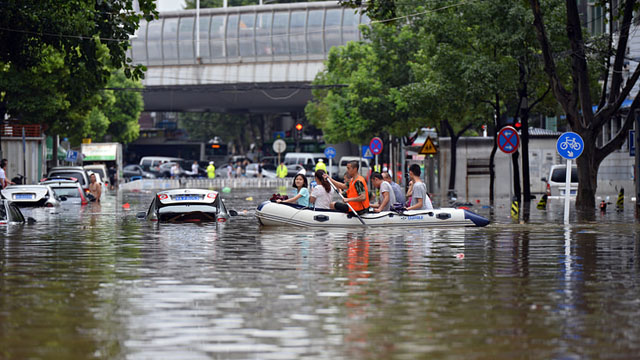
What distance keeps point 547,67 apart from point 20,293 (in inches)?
852

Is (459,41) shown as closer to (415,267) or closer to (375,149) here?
(375,149)

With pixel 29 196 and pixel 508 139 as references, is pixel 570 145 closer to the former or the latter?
pixel 508 139

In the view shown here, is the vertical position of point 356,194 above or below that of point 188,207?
above

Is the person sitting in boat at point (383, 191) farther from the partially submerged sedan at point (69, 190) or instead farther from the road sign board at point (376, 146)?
the road sign board at point (376, 146)

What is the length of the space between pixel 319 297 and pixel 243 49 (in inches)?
3072

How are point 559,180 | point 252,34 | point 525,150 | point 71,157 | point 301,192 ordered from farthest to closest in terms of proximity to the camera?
point 252,34
point 71,157
point 559,180
point 525,150
point 301,192

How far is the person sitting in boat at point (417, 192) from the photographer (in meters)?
24.7

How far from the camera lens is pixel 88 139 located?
82562 mm

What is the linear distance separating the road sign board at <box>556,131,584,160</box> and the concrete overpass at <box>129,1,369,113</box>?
57539 millimetres

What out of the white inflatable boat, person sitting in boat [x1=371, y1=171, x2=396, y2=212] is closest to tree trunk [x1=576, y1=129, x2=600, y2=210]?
the white inflatable boat

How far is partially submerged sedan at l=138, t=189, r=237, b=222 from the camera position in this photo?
27047mm

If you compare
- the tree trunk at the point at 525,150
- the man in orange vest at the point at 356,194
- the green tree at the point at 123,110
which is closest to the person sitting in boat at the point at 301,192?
the man in orange vest at the point at 356,194

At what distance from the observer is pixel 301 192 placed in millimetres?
25609

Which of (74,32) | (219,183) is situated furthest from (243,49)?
(74,32)
